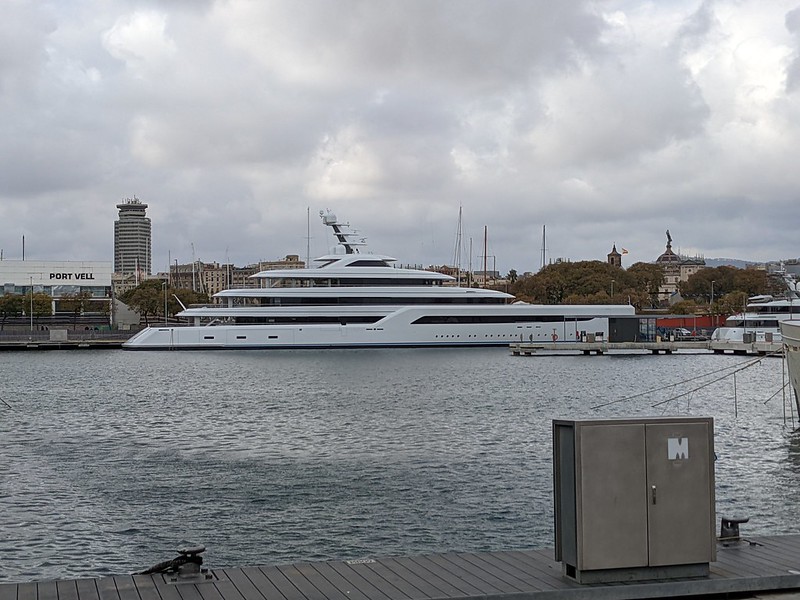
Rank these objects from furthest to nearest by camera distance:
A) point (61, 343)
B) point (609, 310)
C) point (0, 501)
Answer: point (61, 343)
point (609, 310)
point (0, 501)

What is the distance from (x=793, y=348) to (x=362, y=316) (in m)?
47.6

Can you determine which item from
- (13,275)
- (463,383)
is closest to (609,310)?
(463,383)

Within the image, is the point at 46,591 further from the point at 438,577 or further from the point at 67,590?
the point at 438,577

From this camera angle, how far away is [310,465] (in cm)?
2006

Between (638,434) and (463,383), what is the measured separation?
34.8 meters

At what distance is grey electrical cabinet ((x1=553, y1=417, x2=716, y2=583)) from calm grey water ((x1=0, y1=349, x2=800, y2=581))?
5497mm

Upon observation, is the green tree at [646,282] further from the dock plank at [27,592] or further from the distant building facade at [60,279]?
the dock plank at [27,592]

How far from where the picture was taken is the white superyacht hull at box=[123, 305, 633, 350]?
6894 centimetres

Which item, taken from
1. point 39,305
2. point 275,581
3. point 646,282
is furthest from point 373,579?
point 646,282

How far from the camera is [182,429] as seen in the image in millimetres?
26797

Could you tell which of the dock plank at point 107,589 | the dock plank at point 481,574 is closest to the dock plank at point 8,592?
the dock plank at point 107,589

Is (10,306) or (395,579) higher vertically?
(10,306)

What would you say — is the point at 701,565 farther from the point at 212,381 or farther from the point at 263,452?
the point at 212,381

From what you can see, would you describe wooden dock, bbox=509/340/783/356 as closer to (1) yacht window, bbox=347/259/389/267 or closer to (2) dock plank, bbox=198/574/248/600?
(1) yacht window, bbox=347/259/389/267
